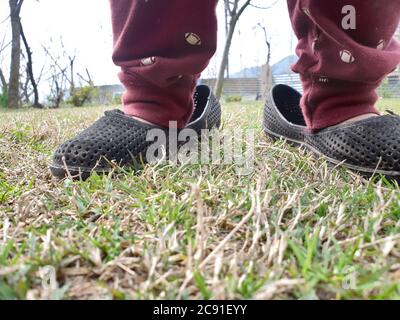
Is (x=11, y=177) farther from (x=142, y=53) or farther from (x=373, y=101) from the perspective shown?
(x=373, y=101)

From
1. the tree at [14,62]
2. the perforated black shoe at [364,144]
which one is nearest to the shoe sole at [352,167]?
the perforated black shoe at [364,144]

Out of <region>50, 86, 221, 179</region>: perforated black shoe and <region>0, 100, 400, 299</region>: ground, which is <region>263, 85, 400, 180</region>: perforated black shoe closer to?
<region>0, 100, 400, 299</region>: ground

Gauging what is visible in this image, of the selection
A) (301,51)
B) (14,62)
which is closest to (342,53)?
(301,51)

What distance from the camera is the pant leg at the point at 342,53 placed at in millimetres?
683

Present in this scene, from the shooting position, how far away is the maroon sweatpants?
0.69 m

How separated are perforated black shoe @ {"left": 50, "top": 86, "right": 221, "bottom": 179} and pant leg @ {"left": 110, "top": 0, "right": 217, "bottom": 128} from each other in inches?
2.2

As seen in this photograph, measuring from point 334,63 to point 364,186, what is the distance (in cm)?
24

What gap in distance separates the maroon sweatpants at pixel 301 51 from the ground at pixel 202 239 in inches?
7.4

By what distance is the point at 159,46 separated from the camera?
0.79 metres

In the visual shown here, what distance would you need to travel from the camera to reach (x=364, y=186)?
617mm

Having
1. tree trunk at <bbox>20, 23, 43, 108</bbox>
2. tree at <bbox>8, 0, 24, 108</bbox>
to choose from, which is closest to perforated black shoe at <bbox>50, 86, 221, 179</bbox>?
tree at <bbox>8, 0, 24, 108</bbox>

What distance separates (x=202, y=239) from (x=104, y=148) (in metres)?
0.41

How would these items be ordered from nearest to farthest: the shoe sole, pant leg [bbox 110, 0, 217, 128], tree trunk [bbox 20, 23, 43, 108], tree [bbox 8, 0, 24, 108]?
the shoe sole → pant leg [bbox 110, 0, 217, 128] → tree [bbox 8, 0, 24, 108] → tree trunk [bbox 20, 23, 43, 108]
